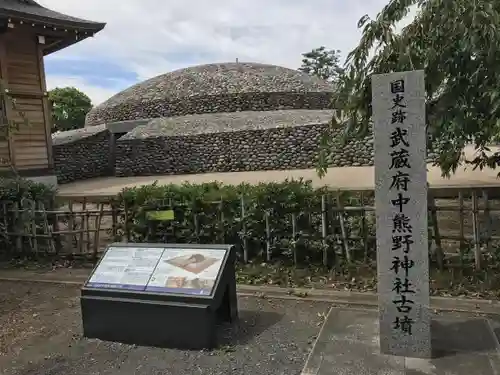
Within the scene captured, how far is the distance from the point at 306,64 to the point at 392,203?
143 feet

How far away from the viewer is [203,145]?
59.2 ft

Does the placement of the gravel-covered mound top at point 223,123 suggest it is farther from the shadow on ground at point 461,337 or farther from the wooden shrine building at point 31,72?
the shadow on ground at point 461,337

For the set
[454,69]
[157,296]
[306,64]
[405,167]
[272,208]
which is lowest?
[157,296]

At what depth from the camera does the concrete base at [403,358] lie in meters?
2.54

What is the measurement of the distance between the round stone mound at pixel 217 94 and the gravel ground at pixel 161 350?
2002 centimetres

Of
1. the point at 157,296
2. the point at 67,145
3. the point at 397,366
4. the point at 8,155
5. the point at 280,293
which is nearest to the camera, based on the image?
the point at 397,366

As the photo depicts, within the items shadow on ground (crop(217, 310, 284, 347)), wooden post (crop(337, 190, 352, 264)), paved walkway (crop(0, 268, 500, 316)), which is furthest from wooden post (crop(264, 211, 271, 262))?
shadow on ground (crop(217, 310, 284, 347))

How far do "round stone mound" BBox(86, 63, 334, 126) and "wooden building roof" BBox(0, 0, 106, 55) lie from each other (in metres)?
11.5

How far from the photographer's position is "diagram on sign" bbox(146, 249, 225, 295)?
3002 millimetres

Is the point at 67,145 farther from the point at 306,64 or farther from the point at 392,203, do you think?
the point at 306,64

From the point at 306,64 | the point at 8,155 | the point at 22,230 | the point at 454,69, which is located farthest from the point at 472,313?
the point at 306,64

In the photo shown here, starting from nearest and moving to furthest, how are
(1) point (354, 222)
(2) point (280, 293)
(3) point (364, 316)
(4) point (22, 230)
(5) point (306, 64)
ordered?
(3) point (364, 316) → (2) point (280, 293) → (1) point (354, 222) → (4) point (22, 230) → (5) point (306, 64)

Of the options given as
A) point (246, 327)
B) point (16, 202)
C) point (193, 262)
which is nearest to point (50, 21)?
point (16, 202)

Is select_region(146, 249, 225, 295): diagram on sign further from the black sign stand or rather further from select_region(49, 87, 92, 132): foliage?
select_region(49, 87, 92, 132): foliage
